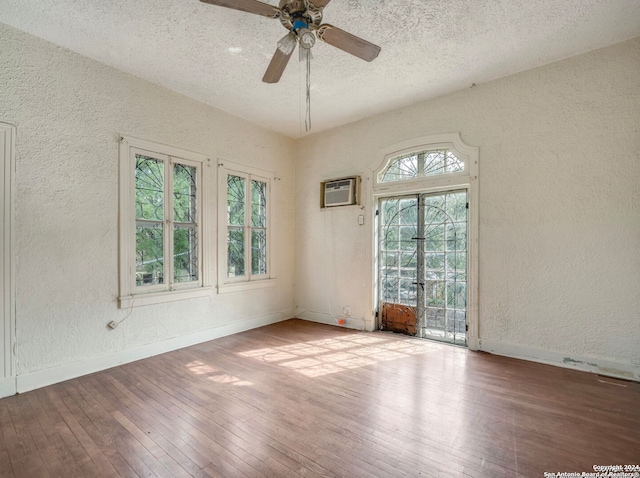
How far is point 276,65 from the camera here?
2410 mm

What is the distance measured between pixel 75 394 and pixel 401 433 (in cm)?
271

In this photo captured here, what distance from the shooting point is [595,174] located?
301cm

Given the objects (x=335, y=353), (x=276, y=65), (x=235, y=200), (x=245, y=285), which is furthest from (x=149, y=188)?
(x=335, y=353)

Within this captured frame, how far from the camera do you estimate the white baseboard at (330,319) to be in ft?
15.1

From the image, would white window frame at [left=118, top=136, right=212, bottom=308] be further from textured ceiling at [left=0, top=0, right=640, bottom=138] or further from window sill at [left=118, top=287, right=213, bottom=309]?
textured ceiling at [left=0, top=0, right=640, bottom=138]

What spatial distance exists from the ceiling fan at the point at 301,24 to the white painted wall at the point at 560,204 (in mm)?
2059

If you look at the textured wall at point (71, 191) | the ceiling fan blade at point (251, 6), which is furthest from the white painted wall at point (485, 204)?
the ceiling fan blade at point (251, 6)

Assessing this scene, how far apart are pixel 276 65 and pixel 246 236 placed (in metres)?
2.70

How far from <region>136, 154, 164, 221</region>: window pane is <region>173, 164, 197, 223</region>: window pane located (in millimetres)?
163

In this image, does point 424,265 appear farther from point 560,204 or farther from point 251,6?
point 251,6

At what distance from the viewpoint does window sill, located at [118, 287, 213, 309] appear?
132 inches

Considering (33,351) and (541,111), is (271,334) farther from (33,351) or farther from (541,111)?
(541,111)

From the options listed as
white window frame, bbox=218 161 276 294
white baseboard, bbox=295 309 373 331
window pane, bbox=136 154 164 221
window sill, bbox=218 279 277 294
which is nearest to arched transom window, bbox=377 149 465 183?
white window frame, bbox=218 161 276 294

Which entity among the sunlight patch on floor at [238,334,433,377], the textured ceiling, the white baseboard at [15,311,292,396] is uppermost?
the textured ceiling
